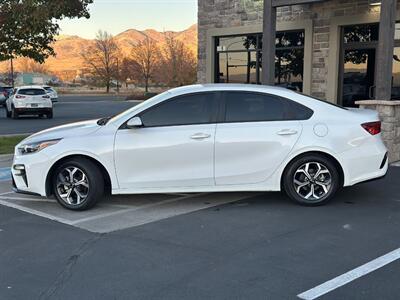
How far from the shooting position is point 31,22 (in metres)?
11.5

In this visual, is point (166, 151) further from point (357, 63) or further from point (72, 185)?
point (357, 63)

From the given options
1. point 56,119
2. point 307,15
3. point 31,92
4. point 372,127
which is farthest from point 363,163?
point 31,92

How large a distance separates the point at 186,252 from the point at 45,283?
1.34m

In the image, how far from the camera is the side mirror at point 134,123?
6.36 m

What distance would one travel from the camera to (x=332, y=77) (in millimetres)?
12984

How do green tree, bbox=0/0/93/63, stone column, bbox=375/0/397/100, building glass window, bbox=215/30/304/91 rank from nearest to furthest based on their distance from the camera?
1. stone column, bbox=375/0/397/100
2. green tree, bbox=0/0/93/63
3. building glass window, bbox=215/30/304/91

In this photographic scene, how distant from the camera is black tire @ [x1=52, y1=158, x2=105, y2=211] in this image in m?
6.35

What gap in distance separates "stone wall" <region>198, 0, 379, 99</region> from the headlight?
338 inches

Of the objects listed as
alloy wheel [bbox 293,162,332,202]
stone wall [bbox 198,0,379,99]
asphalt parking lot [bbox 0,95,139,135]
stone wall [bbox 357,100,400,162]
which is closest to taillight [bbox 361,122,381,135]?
alloy wheel [bbox 293,162,332,202]

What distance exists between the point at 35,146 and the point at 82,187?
824mm

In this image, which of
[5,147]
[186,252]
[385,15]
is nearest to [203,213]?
[186,252]

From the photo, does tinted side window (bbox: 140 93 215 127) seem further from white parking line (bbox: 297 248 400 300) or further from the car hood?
white parking line (bbox: 297 248 400 300)

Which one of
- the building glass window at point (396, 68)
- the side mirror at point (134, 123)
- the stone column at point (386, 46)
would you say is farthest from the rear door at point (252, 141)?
the building glass window at point (396, 68)

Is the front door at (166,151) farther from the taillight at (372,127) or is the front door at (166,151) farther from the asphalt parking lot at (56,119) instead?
the asphalt parking lot at (56,119)
